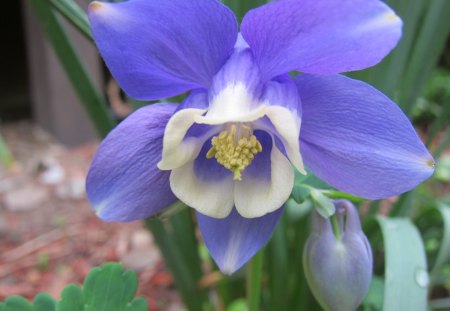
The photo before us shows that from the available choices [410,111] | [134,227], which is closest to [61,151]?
[134,227]

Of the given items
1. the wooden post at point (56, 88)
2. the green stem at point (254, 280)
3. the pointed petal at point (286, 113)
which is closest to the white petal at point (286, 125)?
the pointed petal at point (286, 113)

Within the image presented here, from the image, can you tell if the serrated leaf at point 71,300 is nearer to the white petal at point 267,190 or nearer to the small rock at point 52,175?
the white petal at point 267,190

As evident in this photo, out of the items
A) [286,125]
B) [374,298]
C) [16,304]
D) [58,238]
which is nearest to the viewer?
[286,125]

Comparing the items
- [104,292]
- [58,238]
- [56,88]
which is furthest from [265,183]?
[56,88]

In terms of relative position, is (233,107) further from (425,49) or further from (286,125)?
(425,49)

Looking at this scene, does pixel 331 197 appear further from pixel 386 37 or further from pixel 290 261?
pixel 290 261

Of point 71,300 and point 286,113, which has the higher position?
point 286,113
